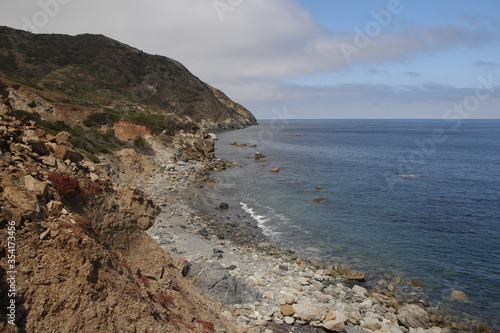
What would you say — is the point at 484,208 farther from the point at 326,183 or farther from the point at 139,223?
the point at 139,223

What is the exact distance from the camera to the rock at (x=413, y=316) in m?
16.0

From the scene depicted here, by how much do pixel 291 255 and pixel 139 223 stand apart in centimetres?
1314

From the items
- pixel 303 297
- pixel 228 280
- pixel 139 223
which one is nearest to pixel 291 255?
pixel 303 297

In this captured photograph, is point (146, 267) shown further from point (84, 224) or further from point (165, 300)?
point (84, 224)

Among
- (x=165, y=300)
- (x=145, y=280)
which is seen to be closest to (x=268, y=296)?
(x=165, y=300)

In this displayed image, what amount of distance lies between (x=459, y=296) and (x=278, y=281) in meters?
10.8

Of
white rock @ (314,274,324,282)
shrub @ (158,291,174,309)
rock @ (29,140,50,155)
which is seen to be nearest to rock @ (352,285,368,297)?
white rock @ (314,274,324,282)

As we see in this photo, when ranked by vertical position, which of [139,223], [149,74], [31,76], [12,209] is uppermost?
[149,74]

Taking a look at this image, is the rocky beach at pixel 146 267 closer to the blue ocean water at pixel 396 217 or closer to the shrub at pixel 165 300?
the shrub at pixel 165 300

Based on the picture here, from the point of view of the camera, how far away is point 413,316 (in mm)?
16266

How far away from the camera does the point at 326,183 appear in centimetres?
4703

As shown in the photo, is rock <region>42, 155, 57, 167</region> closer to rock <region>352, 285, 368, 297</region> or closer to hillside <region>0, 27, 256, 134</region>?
rock <region>352, 285, 368, 297</region>

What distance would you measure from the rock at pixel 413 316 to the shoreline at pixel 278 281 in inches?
7.2

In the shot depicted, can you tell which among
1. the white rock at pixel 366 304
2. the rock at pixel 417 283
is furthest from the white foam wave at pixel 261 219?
the rock at pixel 417 283
